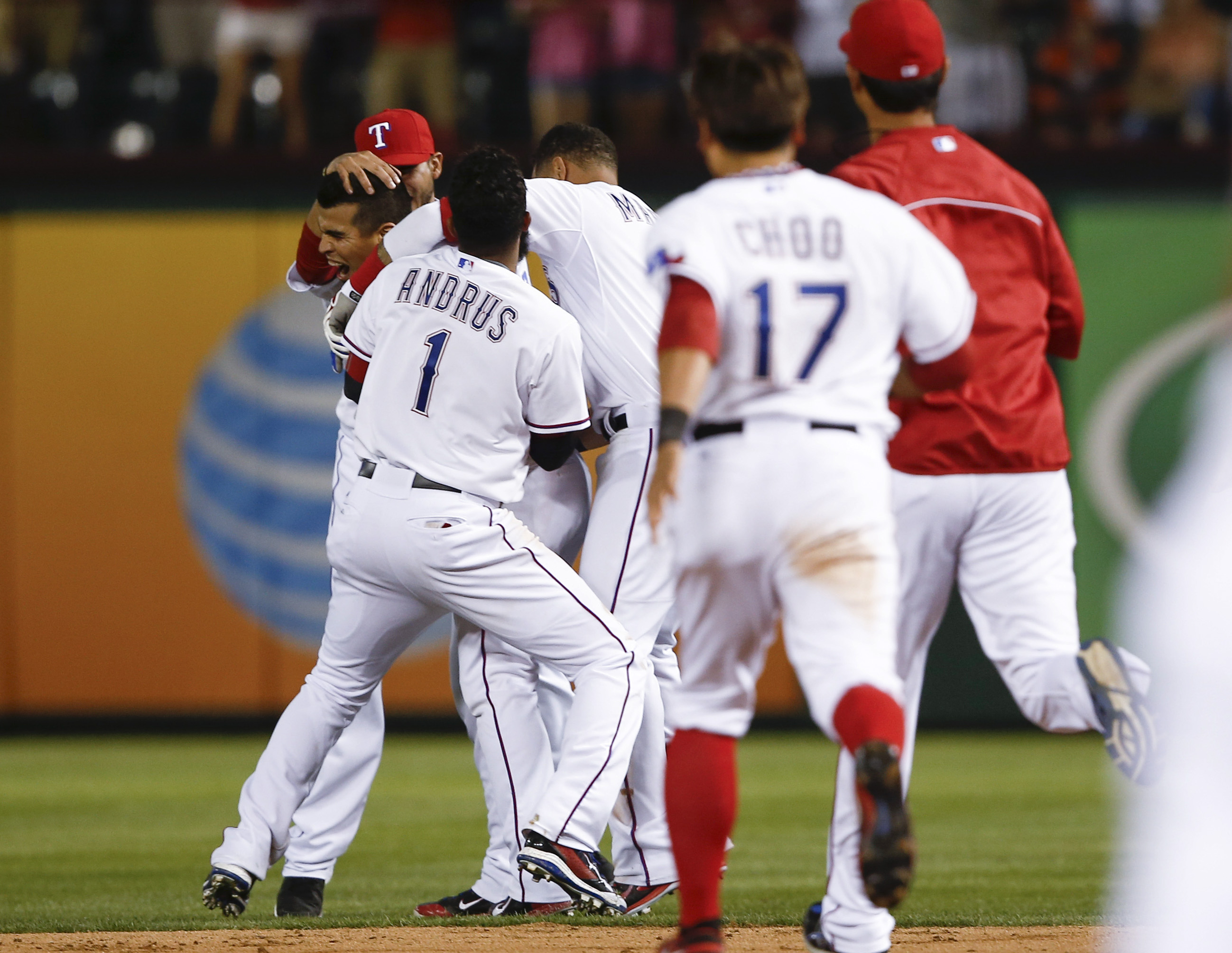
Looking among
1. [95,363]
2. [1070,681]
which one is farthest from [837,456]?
[95,363]

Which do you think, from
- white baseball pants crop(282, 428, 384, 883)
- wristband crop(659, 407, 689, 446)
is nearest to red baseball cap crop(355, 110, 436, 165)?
white baseball pants crop(282, 428, 384, 883)

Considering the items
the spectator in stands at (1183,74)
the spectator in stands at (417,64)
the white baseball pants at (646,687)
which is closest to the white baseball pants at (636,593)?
the white baseball pants at (646,687)

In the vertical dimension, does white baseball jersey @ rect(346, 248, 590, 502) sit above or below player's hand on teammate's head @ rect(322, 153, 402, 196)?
below

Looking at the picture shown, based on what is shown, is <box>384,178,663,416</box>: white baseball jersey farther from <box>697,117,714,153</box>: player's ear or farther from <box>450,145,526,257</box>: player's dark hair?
<box>697,117,714,153</box>: player's ear

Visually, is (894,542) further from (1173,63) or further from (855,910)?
(1173,63)

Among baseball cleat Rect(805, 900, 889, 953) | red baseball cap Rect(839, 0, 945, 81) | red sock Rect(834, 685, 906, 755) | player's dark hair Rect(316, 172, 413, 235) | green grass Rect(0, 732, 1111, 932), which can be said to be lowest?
green grass Rect(0, 732, 1111, 932)

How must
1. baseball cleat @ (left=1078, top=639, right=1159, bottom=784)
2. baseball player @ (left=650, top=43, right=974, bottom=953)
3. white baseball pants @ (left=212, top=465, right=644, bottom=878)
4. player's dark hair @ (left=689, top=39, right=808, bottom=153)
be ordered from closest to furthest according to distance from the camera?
baseball player @ (left=650, top=43, right=974, bottom=953)
player's dark hair @ (left=689, top=39, right=808, bottom=153)
baseball cleat @ (left=1078, top=639, right=1159, bottom=784)
white baseball pants @ (left=212, top=465, right=644, bottom=878)

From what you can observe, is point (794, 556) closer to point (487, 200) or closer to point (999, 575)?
point (999, 575)

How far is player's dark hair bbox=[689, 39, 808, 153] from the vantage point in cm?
357

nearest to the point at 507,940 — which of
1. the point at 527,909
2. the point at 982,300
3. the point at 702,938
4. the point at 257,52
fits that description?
the point at 527,909

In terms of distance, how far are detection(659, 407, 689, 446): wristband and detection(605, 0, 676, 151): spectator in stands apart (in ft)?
27.3

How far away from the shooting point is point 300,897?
5.22 metres

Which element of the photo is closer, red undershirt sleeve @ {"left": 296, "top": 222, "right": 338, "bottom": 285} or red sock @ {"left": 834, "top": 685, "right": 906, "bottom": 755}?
red sock @ {"left": 834, "top": 685, "right": 906, "bottom": 755}

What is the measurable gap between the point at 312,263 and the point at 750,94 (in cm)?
221
